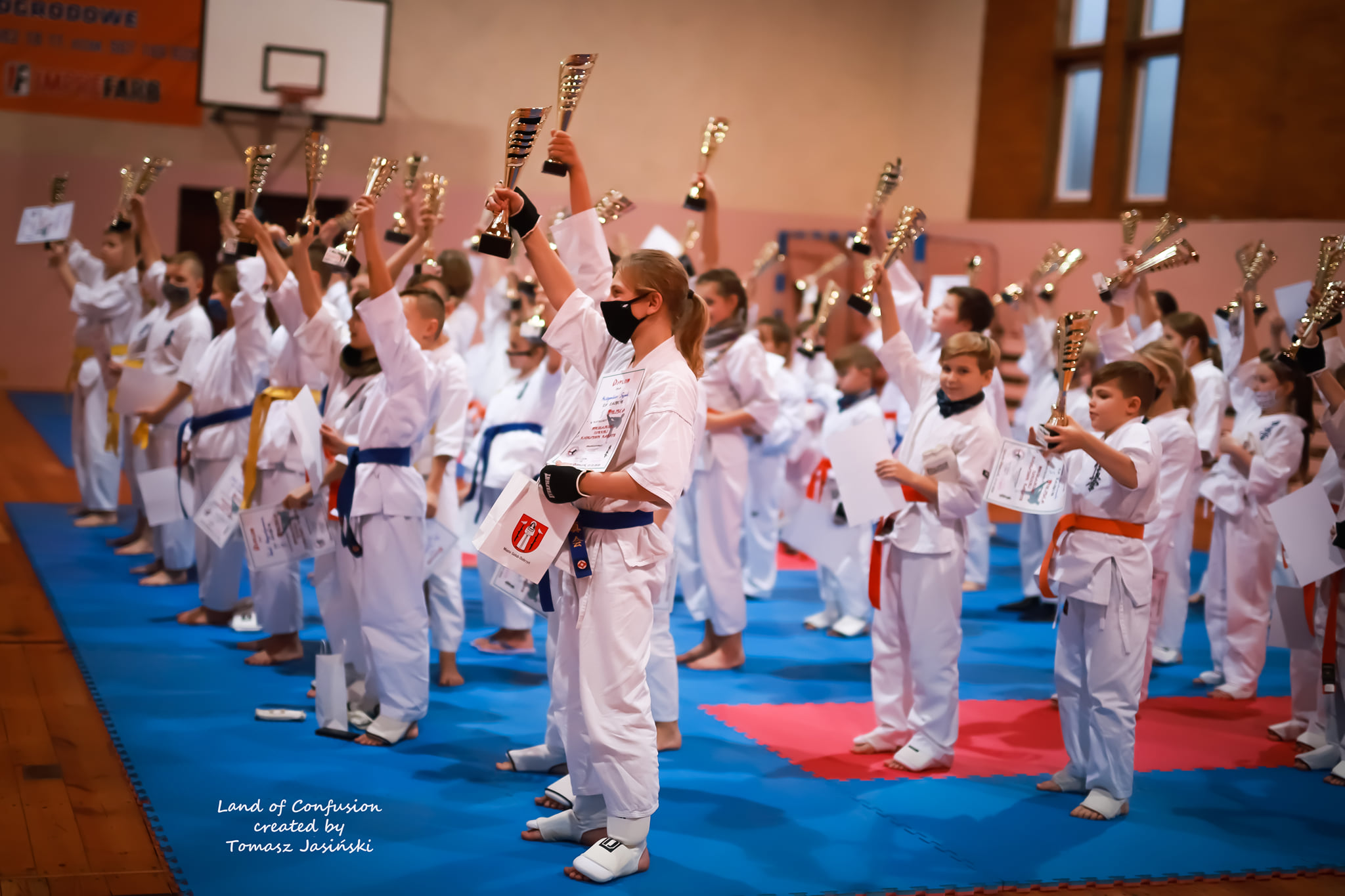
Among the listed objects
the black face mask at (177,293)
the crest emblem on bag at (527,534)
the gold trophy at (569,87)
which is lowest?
the crest emblem on bag at (527,534)

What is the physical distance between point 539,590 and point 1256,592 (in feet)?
12.6

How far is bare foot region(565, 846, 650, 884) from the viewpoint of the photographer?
125 inches

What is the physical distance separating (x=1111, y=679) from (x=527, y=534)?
6.46 feet

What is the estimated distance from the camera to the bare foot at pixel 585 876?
10.4ft

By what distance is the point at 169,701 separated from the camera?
4.48 metres

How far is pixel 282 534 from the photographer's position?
4586 mm

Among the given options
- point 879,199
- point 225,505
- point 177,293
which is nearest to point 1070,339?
point 879,199

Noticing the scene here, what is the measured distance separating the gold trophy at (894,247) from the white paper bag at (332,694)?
7.13 feet

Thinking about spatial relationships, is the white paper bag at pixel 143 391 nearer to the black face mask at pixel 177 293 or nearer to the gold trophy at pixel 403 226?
the black face mask at pixel 177 293

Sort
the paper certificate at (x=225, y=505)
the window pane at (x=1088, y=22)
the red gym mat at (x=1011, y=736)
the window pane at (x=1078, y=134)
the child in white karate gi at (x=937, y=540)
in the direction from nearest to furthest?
the child in white karate gi at (x=937, y=540)
the red gym mat at (x=1011, y=736)
the paper certificate at (x=225, y=505)
the window pane at (x=1088, y=22)
the window pane at (x=1078, y=134)

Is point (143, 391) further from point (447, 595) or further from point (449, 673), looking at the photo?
point (449, 673)

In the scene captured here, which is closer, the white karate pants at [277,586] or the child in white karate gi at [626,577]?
the child in white karate gi at [626,577]

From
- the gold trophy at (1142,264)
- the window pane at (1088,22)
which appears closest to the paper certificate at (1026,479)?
the gold trophy at (1142,264)

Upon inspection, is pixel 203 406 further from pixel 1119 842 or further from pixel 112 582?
pixel 1119 842
